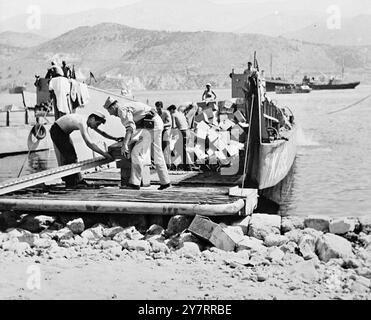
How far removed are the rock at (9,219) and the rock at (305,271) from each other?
15.8 ft

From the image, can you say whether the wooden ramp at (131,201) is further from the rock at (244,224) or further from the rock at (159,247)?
the rock at (159,247)

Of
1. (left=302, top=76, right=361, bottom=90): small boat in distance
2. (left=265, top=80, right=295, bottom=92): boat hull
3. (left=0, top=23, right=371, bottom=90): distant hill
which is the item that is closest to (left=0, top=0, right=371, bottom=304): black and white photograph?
(left=265, top=80, right=295, bottom=92): boat hull

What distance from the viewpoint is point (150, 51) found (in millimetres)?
190125

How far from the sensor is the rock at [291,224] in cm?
969

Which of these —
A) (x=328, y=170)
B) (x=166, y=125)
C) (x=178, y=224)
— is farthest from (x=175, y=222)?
(x=328, y=170)

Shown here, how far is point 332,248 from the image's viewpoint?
847cm

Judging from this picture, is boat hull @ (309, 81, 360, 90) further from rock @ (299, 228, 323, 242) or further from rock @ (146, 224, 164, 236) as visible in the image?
rock @ (146, 224, 164, 236)

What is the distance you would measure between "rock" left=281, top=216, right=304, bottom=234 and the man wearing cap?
3.34 m

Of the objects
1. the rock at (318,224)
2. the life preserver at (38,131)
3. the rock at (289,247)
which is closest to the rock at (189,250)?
the rock at (289,247)

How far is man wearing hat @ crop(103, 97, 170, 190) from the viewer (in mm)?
10383

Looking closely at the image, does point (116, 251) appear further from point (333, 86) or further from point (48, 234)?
point (333, 86)

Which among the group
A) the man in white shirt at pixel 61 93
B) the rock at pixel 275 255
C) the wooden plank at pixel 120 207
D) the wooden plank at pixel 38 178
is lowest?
the rock at pixel 275 255

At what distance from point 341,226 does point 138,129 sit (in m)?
3.71

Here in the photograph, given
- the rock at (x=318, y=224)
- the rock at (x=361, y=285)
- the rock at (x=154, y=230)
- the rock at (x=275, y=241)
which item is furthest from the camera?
the rock at (x=318, y=224)
